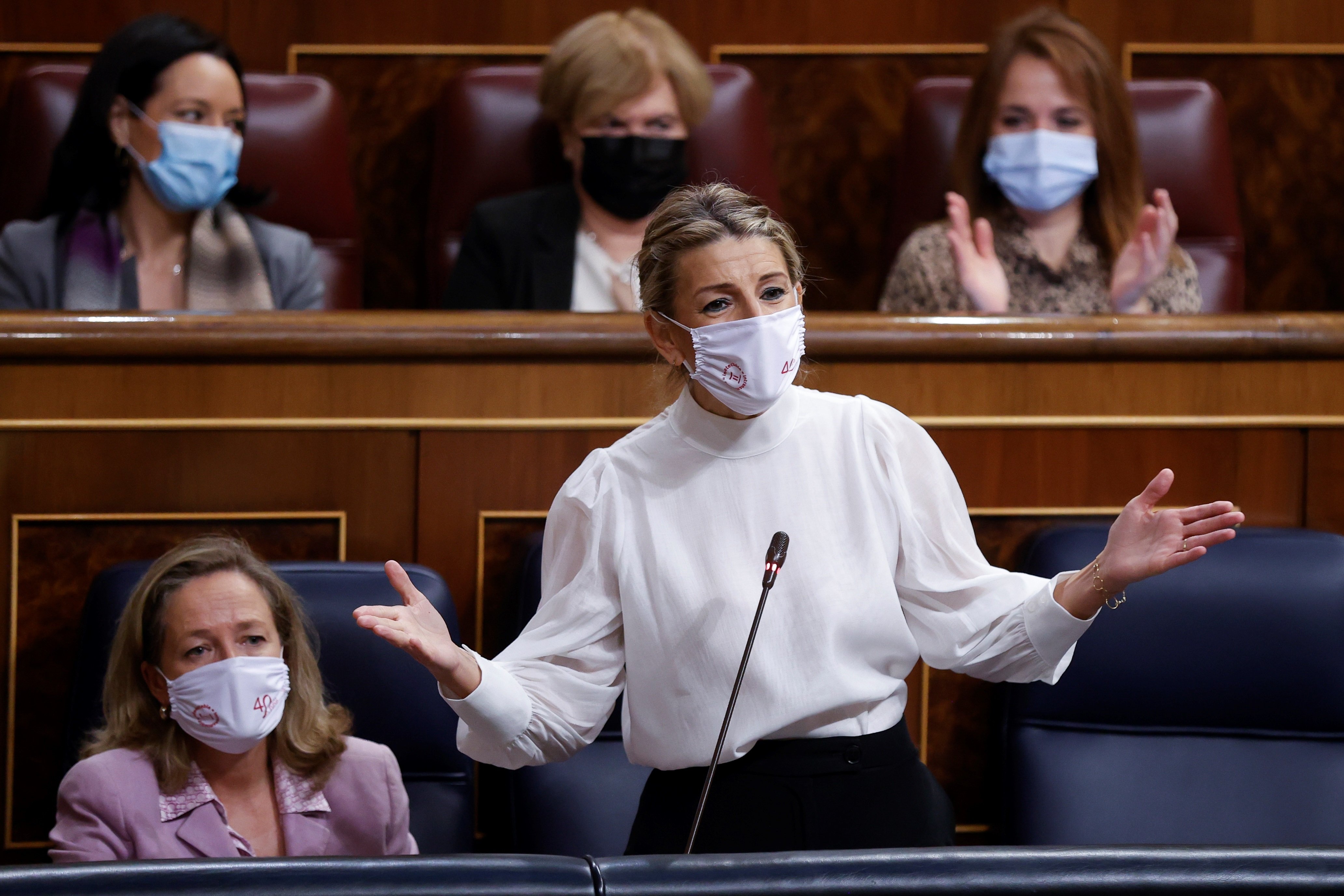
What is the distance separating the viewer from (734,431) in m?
1.18

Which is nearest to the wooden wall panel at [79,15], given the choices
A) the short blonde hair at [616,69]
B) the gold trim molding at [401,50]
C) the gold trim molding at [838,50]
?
the gold trim molding at [401,50]

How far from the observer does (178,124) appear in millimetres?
2055

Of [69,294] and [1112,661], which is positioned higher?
[69,294]

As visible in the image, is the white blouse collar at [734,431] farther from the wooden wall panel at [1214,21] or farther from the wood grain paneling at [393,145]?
the wooden wall panel at [1214,21]

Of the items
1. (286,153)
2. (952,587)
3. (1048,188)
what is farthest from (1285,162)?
(952,587)

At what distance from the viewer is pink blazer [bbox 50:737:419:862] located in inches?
50.8

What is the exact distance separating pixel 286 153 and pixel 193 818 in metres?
A: 1.30

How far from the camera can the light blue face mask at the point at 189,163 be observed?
6.74 ft

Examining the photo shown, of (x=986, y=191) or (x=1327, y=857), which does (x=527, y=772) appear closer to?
(x=1327, y=857)

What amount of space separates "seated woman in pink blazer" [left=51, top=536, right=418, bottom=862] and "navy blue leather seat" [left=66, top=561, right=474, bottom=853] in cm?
5

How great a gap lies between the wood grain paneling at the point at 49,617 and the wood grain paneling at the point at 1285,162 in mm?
1908

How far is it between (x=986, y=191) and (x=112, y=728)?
1.44 m

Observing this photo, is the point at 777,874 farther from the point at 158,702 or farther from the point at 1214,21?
Answer: the point at 1214,21

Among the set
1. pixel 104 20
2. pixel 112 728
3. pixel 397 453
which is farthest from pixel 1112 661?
pixel 104 20
